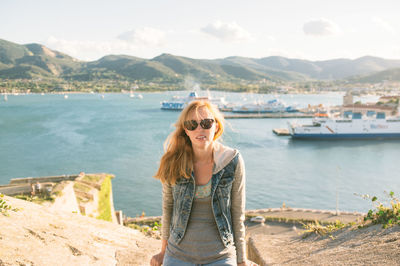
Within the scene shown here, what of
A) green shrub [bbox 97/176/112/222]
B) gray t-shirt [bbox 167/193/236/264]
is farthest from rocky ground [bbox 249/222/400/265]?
green shrub [bbox 97/176/112/222]

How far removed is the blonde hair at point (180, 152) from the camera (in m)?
1.94

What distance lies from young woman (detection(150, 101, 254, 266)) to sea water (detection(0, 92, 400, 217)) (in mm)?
14169

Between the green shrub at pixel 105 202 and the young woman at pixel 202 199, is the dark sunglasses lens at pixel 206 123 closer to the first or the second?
the young woman at pixel 202 199

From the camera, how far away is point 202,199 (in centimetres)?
191

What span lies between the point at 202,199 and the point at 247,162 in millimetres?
25467

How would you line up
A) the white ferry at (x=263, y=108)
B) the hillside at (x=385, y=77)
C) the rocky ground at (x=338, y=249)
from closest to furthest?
the rocky ground at (x=338, y=249)
the white ferry at (x=263, y=108)
the hillside at (x=385, y=77)

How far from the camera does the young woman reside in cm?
188

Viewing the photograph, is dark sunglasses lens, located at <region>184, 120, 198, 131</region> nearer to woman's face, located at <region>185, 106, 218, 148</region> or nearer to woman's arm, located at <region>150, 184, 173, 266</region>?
woman's face, located at <region>185, 106, 218, 148</region>

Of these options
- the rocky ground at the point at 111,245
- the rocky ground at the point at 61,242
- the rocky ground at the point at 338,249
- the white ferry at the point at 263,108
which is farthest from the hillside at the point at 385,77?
the rocky ground at the point at 61,242

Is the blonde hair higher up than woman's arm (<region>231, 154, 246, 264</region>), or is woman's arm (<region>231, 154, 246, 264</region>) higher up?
the blonde hair

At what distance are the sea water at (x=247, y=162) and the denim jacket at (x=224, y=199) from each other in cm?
1423

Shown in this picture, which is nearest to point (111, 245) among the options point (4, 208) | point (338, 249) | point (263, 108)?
point (4, 208)

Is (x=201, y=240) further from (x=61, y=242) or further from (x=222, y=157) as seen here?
(x=61, y=242)

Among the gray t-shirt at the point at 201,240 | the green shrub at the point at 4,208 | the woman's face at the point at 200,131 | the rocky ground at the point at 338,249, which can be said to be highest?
the woman's face at the point at 200,131
